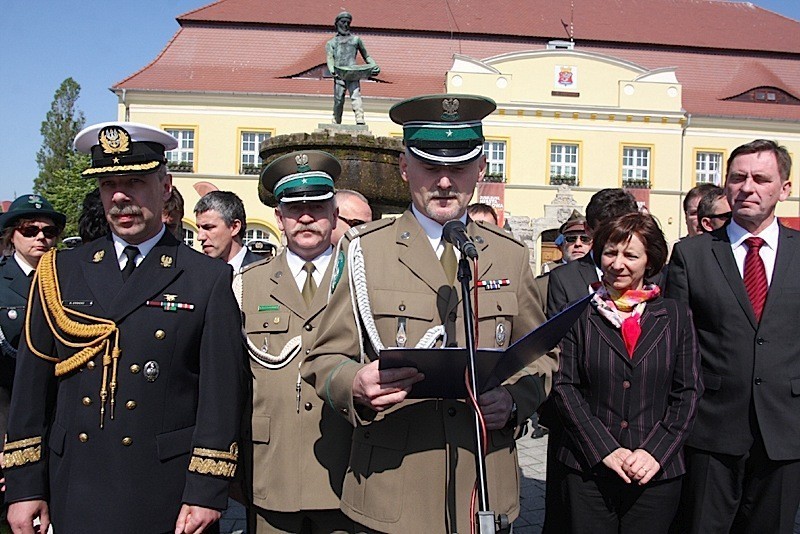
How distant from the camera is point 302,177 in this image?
3.22 m

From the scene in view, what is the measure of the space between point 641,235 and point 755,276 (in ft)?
1.90

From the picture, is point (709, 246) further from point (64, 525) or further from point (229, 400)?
point (64, 525)

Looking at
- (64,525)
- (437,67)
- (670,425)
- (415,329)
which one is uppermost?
(437,67)

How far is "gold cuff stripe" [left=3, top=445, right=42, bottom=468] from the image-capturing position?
7.53ft

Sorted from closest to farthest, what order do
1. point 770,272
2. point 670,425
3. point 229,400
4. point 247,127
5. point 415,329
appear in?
1. point 415,329
2. point 229,400
3. point 670,425
4. point 770,272
5. point 247,127

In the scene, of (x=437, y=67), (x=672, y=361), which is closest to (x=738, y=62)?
(x=437, y=67)

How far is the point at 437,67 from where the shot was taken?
1135 inches

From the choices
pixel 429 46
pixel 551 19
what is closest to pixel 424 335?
pixel 429 46

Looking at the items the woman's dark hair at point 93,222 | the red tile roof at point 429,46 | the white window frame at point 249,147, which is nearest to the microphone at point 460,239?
the woman's dark hair at point 93,222

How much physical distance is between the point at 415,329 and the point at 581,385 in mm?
1232

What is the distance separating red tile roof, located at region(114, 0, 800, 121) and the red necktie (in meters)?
24.3

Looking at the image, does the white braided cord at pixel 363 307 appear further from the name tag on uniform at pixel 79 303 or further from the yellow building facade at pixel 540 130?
the yellow building facade at pixel 540 130

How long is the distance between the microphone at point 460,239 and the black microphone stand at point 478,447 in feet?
0.10

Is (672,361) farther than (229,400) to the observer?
Yes
